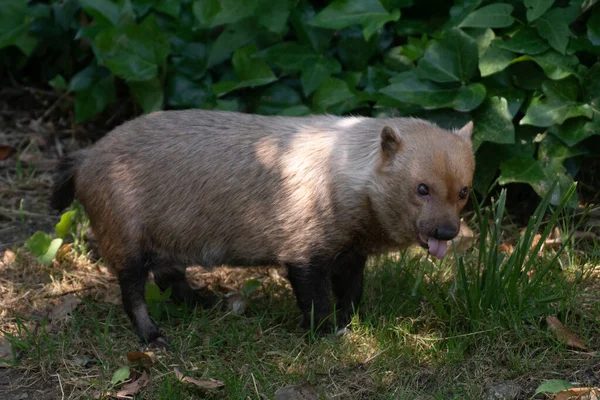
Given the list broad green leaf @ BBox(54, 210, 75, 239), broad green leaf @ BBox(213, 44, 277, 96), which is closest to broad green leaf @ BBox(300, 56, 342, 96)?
broad green leaf @ BBox(213, 44, 277, 96)

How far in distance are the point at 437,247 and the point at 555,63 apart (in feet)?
5.80

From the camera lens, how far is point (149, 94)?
6.12 meters

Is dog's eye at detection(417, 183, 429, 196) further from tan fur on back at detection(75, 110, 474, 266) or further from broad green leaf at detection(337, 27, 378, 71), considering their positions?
broad green leaf at detection(337, 27, 378, 71)

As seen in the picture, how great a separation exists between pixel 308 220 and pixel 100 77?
2751 millimetres

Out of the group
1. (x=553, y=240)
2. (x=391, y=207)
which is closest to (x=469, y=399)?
(x=391, y=207)

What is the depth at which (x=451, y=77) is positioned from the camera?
5.31 m

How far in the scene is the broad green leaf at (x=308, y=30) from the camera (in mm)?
5789

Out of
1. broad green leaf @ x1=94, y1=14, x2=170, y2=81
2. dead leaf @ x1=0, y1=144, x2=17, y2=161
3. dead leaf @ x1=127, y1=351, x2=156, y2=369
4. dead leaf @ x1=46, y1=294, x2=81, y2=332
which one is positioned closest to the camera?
dead leaf @ x1=127, y1=351, x2=156, y2=369

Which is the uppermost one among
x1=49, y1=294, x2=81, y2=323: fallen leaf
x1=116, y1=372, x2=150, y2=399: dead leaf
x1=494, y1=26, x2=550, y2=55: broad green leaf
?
x1=494, y1=26, x2=550, y2=55: broad green leaf

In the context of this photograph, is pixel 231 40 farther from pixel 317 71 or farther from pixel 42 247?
pixel 42 247

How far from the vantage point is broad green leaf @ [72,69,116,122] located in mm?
6359

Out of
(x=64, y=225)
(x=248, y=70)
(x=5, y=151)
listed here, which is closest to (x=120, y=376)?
(x=64, y=225)

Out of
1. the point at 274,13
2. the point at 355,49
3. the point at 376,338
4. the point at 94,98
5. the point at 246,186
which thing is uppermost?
the point at 274,13

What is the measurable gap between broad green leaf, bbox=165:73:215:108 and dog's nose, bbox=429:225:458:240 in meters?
2.48
